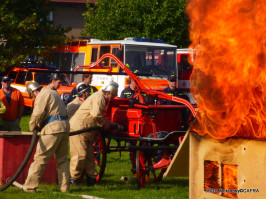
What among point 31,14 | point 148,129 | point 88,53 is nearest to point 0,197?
point 148,129

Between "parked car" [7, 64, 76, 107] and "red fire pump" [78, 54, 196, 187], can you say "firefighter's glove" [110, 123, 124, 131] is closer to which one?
"red fire pump" [78, 54, 196, 187]

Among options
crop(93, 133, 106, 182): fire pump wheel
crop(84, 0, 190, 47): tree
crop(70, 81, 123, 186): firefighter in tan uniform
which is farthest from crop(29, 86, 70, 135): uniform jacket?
crop(84, 0, 190, 47): tree

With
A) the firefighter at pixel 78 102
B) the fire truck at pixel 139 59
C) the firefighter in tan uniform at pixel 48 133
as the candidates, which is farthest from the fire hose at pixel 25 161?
the fire truck at pixel 139 59

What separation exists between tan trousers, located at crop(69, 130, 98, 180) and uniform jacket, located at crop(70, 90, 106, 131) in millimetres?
191

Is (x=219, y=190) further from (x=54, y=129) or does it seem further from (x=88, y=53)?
(x=88, y=53)

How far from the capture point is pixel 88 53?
83.1 feet

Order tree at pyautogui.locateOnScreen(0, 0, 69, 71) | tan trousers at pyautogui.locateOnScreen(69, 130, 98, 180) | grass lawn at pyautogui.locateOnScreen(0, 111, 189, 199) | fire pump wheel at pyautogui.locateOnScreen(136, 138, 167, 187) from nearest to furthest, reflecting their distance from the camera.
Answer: grass lawn at pyautogui.locateOnScreen(0, 111, 189, 199) → fire pump wheel at pyautogui.locateOnScreen(136, 138, 167, 187) → tan trousers at pyautogui.locateOnScreen(69, 130, 98, 180) → tree at pyautogui.locateOnScreen(0, 0, 69, 71)

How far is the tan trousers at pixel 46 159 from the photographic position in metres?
10.8

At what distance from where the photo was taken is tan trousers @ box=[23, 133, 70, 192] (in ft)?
35.5

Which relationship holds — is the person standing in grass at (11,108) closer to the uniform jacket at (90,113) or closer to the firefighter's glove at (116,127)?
the uniform jacket at (90,113)

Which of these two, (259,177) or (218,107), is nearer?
(259,177)

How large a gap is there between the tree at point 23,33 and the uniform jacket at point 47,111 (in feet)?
59.9

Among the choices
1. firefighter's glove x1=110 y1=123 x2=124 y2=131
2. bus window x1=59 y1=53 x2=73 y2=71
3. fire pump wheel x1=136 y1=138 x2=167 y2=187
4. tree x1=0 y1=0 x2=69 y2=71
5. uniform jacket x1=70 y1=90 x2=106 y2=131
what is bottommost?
fire pump wheel x1=136 y1=138 x2=167 y2=187

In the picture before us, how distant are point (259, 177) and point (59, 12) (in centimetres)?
4021
